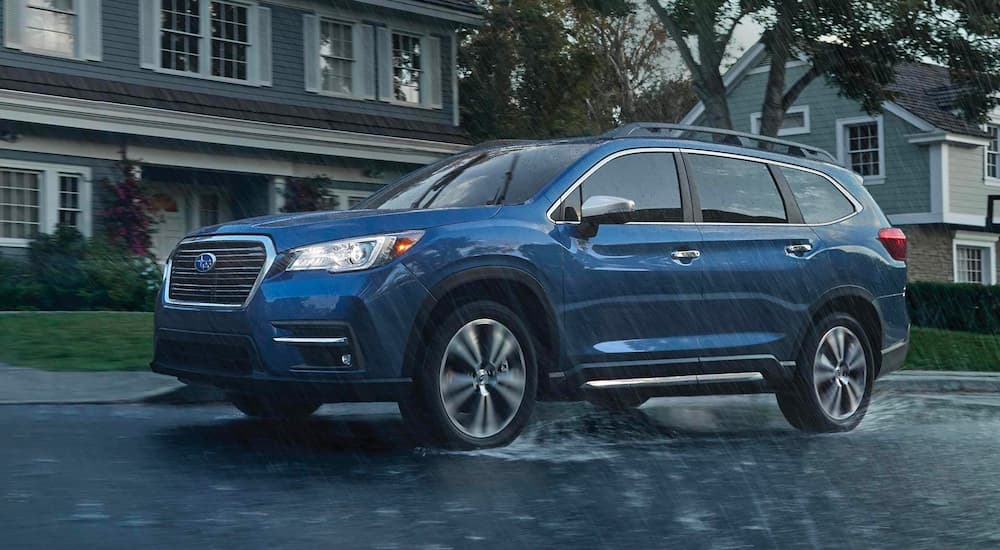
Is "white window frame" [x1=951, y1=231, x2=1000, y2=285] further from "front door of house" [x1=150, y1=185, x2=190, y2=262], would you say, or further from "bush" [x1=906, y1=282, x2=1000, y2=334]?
"front door of house" [x1=150, y1=185, x2=190, y2=262]

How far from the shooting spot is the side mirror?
787 cm

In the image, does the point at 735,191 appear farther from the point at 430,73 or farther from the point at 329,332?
the point at 430,73

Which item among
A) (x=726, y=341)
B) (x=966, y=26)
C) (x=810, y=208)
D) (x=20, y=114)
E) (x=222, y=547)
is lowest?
(x=222, y=547)

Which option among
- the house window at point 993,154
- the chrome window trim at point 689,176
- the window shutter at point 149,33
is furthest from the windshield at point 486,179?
the house window at point 993,154

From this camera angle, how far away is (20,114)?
64.7 feet

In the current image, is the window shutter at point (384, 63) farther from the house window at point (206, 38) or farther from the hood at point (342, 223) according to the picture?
the hood at point (342, 223)

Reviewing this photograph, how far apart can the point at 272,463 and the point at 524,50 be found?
2994 cm

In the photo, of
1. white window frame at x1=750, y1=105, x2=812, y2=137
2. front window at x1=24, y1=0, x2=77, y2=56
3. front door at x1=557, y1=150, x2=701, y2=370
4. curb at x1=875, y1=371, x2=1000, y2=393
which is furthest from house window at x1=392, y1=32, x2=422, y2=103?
front door at x1=557, y1=150, x2=701, y2=370

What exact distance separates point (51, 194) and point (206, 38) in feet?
13.9

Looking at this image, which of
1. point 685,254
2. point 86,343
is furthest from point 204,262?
point 86,343

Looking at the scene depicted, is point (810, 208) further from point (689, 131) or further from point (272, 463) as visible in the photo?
point (272, 463)

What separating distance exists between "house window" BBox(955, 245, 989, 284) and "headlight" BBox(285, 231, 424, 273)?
32.7 metres

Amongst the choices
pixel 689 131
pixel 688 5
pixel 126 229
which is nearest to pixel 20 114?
pixel 126 229

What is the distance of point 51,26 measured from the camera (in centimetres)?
2094
